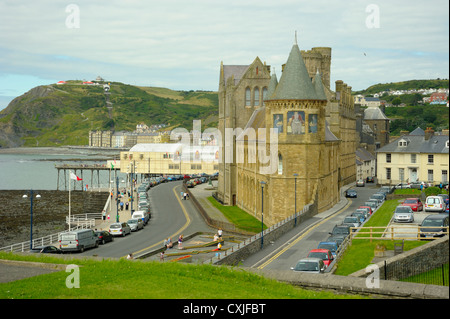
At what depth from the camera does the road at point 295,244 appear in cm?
3397

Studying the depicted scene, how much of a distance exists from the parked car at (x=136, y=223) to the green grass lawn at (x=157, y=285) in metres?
35.2

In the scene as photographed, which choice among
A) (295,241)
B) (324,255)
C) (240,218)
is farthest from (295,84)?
(324,255)

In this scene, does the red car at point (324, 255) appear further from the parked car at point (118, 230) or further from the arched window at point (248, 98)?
the arched window at point (248, 98)

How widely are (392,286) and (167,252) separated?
97.7 feet

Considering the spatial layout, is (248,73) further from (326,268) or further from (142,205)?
(326,268)

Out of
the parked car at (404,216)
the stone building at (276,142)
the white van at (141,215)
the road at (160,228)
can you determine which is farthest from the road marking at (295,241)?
the white van at (141,215)

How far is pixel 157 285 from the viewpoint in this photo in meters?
18.7

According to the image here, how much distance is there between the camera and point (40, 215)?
297 feet

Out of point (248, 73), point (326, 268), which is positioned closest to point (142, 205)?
point (248, 73)

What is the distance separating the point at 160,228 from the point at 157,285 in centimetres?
4182

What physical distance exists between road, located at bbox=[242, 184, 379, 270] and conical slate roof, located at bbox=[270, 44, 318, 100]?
12.0 metres

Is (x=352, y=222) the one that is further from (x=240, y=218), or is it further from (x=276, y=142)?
(x=240, y=218)

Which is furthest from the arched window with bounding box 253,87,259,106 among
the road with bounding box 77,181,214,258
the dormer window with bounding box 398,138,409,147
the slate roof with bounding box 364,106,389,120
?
the slate roof with bounding box 364,106,389,120

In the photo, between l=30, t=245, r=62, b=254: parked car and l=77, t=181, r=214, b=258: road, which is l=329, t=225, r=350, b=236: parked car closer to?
l=77, t=181, r=214, b=258: road
